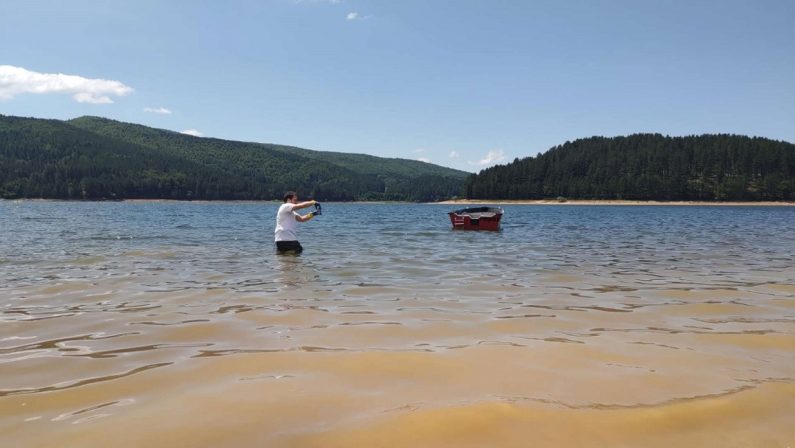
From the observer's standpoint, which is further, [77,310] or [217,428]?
[77,310]

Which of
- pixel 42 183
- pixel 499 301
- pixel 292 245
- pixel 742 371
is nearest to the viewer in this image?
pixel 742 371

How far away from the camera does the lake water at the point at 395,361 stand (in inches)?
141

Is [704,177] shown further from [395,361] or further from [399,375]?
[399,375]

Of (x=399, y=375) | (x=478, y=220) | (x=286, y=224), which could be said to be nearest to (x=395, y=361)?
(x=399, y=375)

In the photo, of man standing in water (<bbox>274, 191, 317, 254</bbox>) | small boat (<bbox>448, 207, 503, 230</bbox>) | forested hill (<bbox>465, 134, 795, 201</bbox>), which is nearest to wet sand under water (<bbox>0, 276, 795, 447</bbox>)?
man standing in water (<bbox>274, 191, 317, 254</bbox>)

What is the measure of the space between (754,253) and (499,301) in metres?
14.3

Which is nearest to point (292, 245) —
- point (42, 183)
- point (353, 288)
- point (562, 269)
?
point (353, 288)

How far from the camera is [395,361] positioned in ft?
17.4

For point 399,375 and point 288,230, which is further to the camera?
point 288,230

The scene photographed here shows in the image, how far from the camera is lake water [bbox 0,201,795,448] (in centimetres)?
359

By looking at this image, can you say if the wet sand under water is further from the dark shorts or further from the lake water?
the dark shorts

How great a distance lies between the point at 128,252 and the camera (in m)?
18.0

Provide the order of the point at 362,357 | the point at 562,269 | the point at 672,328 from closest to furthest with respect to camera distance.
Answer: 1. the point at 362,357
2. the point at 672,328
3. the point at 562,269

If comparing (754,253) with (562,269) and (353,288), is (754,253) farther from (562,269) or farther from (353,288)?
(353,288)
